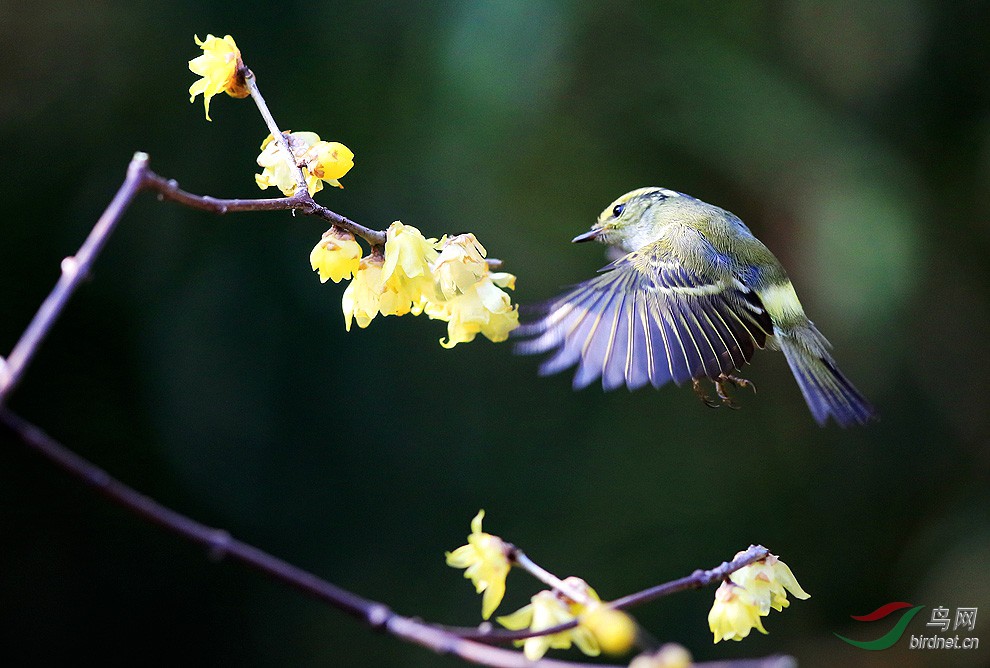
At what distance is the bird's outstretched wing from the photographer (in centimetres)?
104

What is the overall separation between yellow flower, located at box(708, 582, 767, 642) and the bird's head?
657 mm

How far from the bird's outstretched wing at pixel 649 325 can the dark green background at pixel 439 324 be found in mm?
1143

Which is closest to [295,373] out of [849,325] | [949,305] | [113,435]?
[113,435]

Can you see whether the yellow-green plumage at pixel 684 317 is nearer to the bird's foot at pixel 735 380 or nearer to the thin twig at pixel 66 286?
the bird's foot at pixel 735 380

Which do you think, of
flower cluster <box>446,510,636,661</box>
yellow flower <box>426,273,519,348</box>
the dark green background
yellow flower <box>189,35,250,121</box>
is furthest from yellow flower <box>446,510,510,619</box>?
the dark green background

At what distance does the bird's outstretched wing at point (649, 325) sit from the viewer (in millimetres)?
1041

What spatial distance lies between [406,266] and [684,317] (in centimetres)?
47

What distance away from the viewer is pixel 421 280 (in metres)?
0.83

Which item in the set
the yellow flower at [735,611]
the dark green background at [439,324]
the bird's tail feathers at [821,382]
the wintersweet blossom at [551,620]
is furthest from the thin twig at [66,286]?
the dark green background at [439,324]

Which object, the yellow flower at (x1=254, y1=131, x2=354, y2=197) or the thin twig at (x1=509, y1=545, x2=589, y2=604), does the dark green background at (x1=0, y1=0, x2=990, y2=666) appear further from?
the thin twig at (x1=509, y1=545, x2=589, y2=604)

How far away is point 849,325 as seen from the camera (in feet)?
7.50

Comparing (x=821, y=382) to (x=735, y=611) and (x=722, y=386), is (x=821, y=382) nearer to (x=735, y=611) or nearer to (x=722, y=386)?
(x=722, y=386)

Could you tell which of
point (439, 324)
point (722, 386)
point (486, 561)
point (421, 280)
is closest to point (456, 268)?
point (421, 280)

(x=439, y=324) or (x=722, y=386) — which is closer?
(x=722, y=386)
